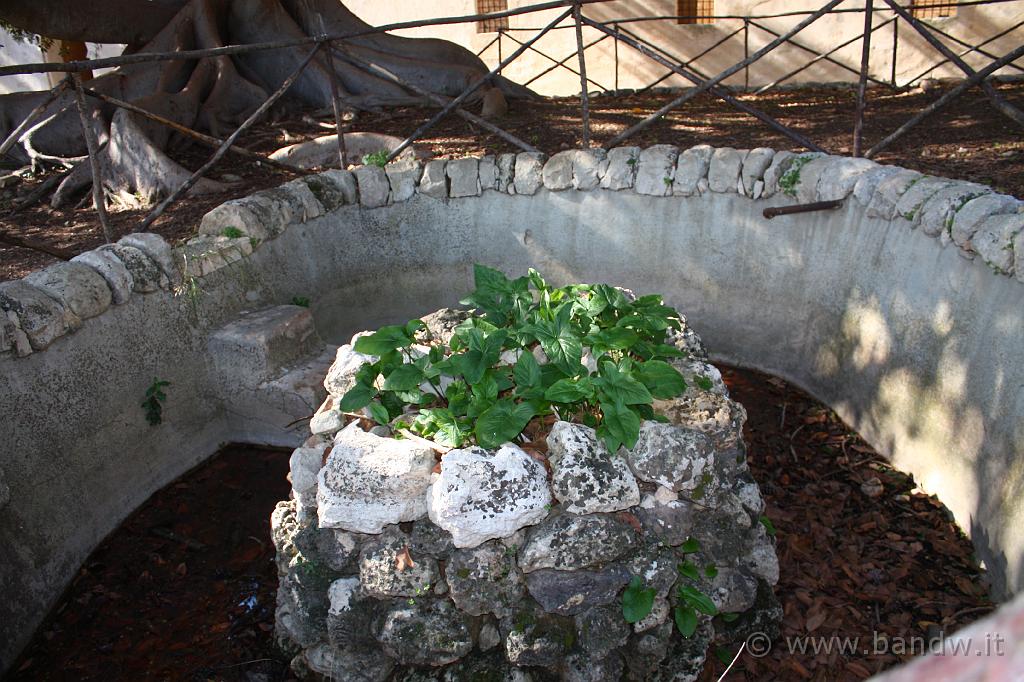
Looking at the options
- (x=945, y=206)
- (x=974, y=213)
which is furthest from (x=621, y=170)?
(x=974, y=213)

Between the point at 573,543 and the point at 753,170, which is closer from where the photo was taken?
the point at 573,543

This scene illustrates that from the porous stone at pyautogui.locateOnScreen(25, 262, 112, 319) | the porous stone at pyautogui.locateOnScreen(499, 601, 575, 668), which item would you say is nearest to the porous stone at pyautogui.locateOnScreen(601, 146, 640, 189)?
the porous stone at pyautogui.locateOnScreen(25, 262, 112, 319)

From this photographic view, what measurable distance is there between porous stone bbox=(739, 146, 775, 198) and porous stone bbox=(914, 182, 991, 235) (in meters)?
1.06

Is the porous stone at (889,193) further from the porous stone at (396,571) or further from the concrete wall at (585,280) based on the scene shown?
the porous stone at (396,571)

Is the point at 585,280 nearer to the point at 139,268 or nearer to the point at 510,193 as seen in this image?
the point at 510,193

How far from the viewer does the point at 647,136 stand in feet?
20.3

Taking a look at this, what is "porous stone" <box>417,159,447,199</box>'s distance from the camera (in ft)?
16.6

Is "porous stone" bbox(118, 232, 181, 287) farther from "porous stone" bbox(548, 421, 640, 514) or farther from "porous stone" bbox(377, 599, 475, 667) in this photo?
"porous stone" bbox(548, 421, 640, 514)

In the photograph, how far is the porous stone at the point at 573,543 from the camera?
2551mm

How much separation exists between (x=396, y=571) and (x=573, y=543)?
577 millimetres

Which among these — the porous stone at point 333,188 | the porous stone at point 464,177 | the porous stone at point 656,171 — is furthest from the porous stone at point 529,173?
the porous stone at point 333,188

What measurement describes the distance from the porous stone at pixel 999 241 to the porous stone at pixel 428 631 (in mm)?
2405

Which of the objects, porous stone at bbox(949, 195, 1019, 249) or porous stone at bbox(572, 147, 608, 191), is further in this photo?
porous stone at bbox(572, 147, 608, 191)

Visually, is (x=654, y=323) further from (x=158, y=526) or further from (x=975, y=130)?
(x=975, y=130)
